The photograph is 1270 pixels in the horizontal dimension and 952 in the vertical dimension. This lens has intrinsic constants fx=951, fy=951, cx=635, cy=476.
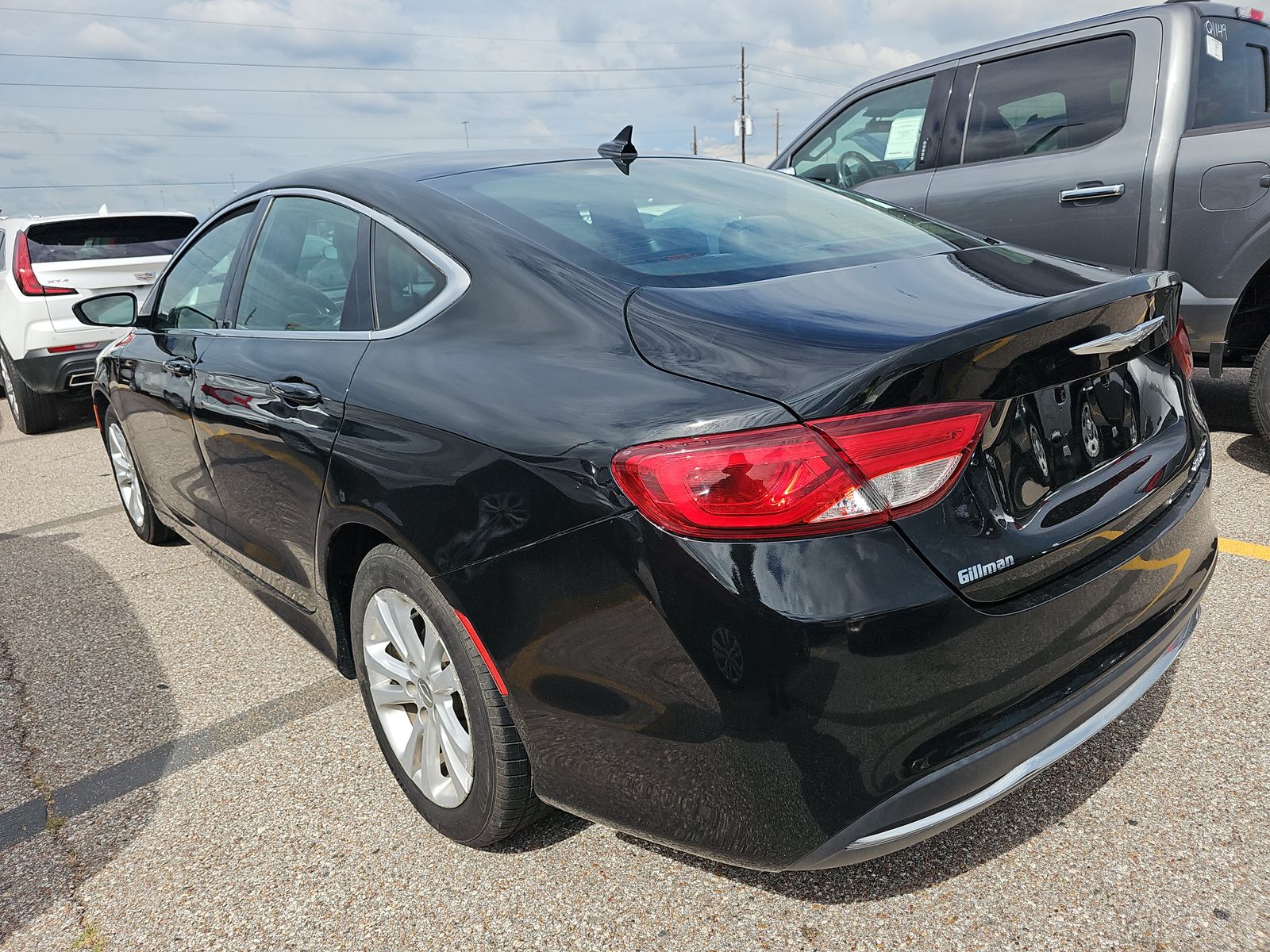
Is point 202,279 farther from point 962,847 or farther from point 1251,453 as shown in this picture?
point 1251,453

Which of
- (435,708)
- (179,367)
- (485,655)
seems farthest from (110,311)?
(485,655)

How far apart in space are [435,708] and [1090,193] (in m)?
3.81

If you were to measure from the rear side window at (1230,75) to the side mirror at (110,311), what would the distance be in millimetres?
4678

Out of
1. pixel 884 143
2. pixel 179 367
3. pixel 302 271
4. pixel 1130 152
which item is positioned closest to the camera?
pixel 302 271

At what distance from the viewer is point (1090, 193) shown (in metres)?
4.35

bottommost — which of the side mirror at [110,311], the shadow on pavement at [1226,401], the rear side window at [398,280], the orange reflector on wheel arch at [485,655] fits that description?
the shadow on pavement at [1226,401]

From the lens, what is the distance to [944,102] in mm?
5008

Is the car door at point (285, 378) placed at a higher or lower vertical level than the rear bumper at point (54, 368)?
higher

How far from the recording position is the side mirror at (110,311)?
3947 millimetres

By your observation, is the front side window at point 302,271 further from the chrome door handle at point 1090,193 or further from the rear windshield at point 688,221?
the chrome door handle at point 1090,193

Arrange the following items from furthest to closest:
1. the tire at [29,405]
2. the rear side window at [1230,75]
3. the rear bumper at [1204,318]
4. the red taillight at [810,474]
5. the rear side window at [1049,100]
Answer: the tire at [29,405]
the rear side window at [1049,100]
the rear side window at [1230,75]
the rear bumper at [1204,318]
the red taillight at [810,474]

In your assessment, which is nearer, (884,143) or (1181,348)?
(1181,348)

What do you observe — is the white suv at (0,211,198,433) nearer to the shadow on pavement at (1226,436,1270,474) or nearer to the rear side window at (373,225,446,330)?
the rear side window at (373,225,446,330)

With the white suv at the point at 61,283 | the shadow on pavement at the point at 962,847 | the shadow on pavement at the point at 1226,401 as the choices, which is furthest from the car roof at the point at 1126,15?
the white suv at the point at 61,283
